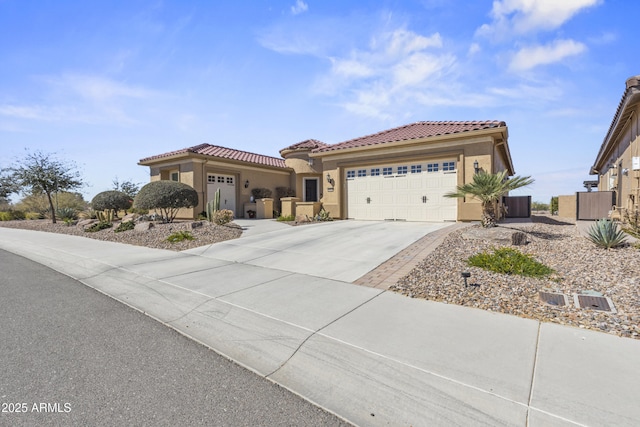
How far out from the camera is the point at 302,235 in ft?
35.4

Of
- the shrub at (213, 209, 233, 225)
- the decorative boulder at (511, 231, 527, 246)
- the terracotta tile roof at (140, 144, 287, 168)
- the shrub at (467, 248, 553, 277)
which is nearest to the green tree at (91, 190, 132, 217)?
the terracotta tile roof at (140, 144, 287, 168)

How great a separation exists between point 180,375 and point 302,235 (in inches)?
310

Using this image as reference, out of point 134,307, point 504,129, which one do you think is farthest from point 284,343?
point 504,129

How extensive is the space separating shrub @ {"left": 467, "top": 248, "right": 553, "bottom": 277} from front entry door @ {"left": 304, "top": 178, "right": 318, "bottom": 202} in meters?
15.3

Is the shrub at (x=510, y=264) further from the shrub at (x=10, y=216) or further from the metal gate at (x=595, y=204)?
the shrub at (x=10, y=216)

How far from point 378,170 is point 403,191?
67.0 inches

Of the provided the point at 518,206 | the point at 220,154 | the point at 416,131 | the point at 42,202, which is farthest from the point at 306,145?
the point at 42,202

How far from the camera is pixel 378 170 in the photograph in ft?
50.0

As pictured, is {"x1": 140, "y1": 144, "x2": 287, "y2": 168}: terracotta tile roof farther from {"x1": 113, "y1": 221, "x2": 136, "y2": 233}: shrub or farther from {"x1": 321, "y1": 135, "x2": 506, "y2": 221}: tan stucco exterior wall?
{"x1": 321, "y1": 135, "x2": 506, "y2": 221}: tan stucco exterior wall

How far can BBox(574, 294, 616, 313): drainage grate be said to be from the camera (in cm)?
410

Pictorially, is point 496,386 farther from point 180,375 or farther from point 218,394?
point 180,375

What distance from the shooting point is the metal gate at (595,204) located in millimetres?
14211

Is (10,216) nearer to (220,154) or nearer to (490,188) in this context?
(220,154)

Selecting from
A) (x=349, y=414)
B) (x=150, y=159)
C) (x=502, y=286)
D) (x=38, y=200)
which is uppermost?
(x=150, y=159)
